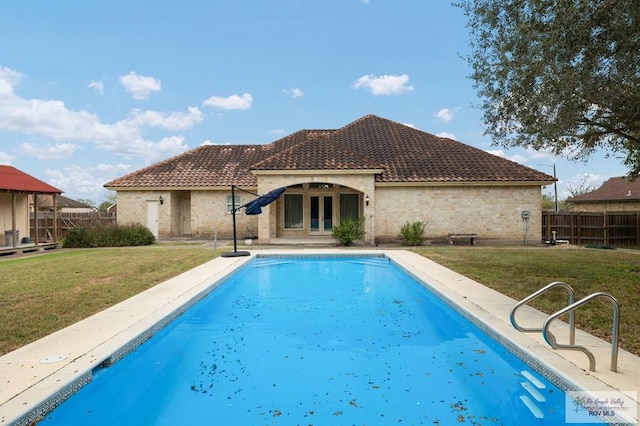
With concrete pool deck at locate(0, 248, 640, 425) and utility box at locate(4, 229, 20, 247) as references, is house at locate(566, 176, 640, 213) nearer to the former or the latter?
concrete pool deck at locate(0, 248, 640, 425)

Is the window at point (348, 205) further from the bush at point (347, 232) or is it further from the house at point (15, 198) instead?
the house at point (15, 198)

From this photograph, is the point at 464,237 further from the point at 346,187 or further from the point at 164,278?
the point at 164,278

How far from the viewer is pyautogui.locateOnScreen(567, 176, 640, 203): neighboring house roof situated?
96.6 feet

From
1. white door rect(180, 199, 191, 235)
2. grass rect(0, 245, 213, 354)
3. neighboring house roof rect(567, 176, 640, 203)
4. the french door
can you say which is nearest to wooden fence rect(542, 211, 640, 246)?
neighboring house roof rect(567, 176, 640, 203)

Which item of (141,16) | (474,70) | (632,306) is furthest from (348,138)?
(632,306)

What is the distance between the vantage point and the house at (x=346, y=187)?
2042cm

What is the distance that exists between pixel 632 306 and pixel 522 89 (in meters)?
5.09

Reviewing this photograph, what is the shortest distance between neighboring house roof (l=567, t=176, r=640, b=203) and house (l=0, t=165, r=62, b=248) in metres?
36.3

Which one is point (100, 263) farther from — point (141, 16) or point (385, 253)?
point (141, 16)

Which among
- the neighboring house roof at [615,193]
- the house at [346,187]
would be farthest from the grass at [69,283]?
the neighboring house roof at [615,193]

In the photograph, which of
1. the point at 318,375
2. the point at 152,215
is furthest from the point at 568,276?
the point at 152,215

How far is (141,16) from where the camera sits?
18672mm

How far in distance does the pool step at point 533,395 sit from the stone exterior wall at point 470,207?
1605cm

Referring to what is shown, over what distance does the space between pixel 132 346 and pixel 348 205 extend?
17.9 metres
